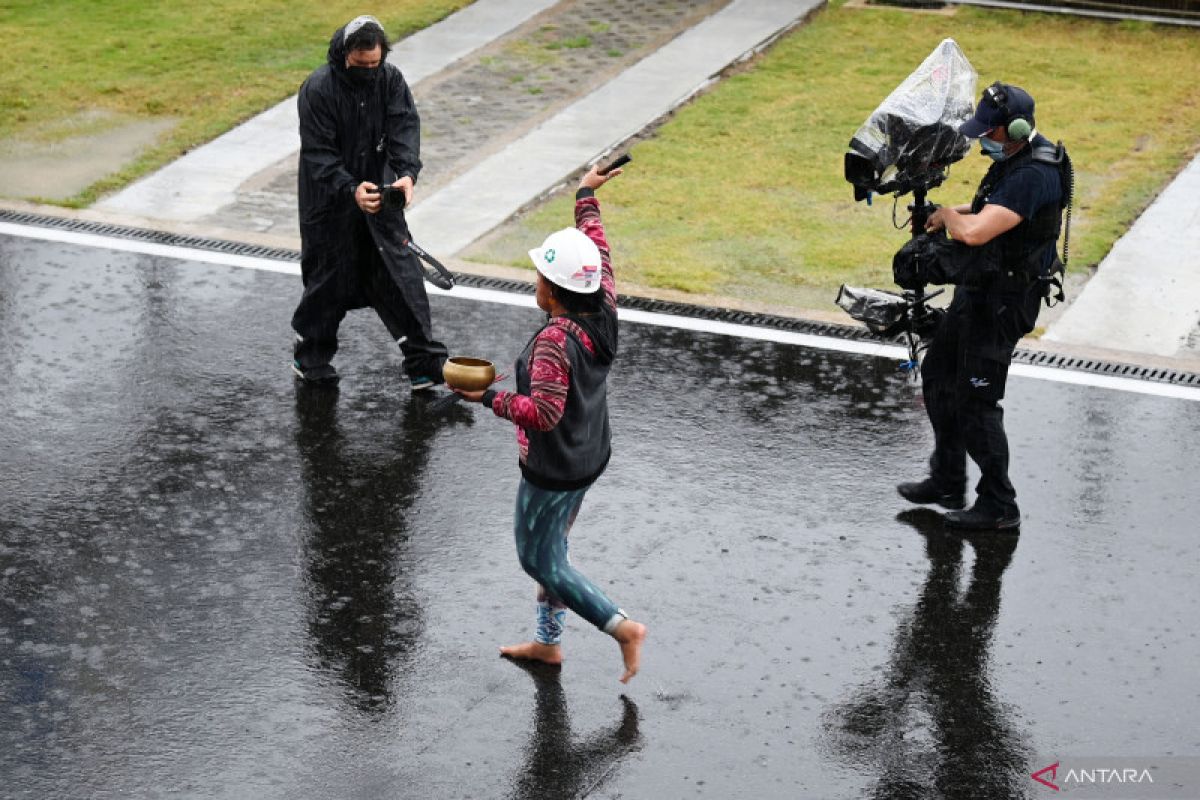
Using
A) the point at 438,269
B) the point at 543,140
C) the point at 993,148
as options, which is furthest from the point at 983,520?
the point at 543,140

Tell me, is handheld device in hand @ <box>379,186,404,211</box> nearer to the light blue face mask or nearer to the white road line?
the white road line

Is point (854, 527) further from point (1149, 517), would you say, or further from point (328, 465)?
point (328, 465)

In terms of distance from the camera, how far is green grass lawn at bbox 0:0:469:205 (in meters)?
13.2

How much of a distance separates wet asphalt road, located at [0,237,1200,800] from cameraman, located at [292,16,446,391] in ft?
0.96

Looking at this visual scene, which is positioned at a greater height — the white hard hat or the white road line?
the white hard hat

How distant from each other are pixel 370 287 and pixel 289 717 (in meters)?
3.25

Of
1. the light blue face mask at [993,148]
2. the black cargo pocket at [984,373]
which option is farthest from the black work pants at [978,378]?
the light blue face mask at [993,148]

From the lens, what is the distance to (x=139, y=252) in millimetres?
A: 10609

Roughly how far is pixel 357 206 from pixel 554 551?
122 inches

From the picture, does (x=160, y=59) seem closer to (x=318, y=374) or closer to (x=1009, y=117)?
(x=318, y=374)

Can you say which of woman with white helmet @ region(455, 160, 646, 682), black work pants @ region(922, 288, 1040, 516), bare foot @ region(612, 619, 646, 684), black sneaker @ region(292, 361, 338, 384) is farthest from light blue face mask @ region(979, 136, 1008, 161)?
black sneaker @ region(292, 361, 338, 384)

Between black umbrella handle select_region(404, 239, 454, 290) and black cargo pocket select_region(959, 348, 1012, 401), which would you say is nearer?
black cargo pocket select_region(959, 348, 1012, 401)

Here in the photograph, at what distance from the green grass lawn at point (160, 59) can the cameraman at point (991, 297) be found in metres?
6.63

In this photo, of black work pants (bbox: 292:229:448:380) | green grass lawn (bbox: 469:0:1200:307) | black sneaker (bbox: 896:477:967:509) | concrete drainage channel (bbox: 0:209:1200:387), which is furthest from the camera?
green grass lawn (bbox: 469:0:1200:307)
